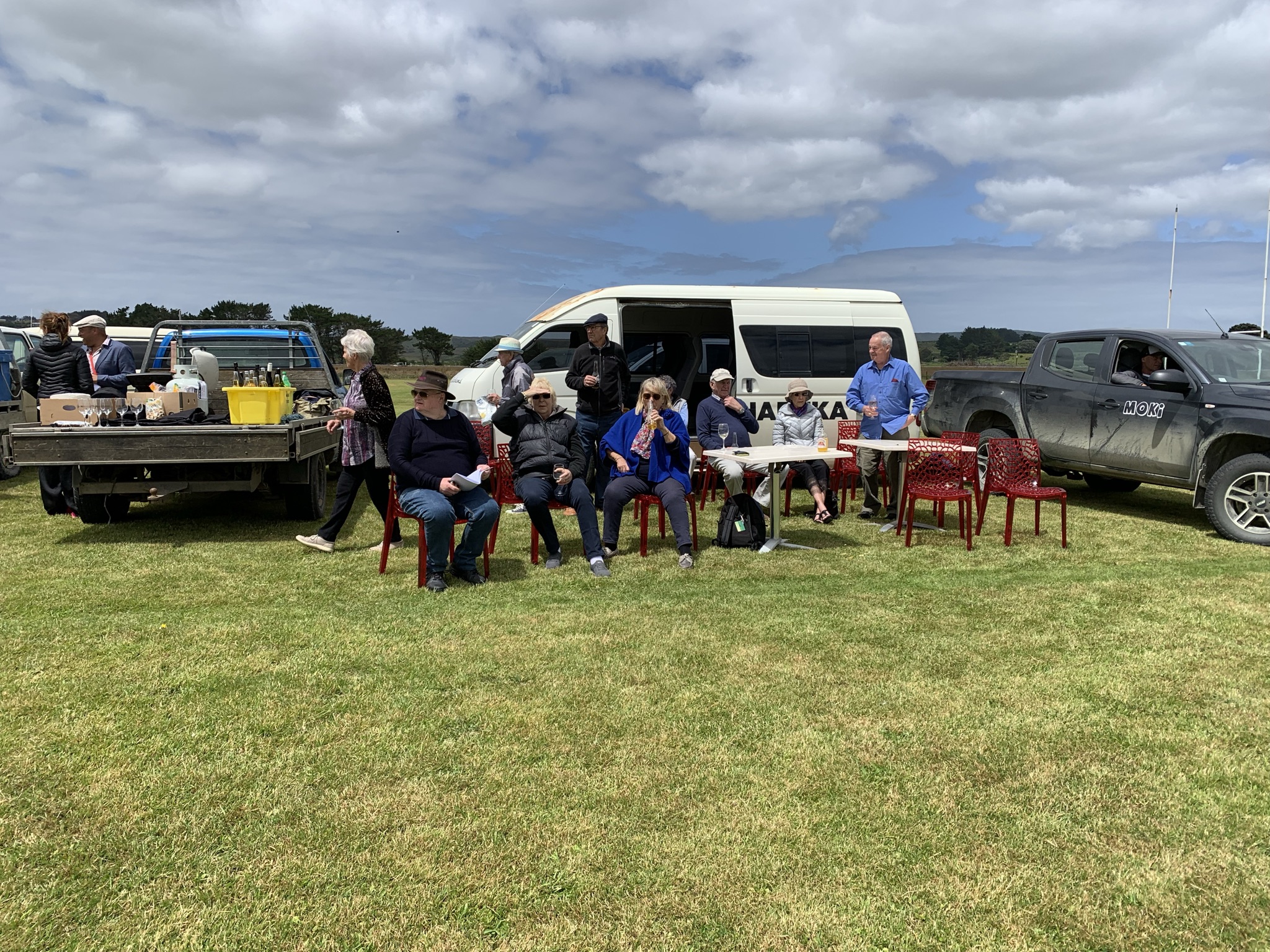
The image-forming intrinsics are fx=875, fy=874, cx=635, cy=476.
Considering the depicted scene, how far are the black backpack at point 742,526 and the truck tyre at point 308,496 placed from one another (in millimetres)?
3525

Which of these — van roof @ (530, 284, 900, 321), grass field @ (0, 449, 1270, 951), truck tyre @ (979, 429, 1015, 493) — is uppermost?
van roof @ (530, 284, 900, 321)

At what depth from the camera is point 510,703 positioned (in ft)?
12.2

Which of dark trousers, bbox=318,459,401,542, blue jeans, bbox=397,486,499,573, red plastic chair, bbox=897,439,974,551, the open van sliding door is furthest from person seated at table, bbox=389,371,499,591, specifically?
the open van sliding door

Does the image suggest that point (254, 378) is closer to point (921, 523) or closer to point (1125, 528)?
point (921, 523)

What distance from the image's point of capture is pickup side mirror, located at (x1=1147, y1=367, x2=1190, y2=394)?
7.46 metres

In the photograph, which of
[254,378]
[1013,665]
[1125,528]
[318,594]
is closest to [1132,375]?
[1125,528]

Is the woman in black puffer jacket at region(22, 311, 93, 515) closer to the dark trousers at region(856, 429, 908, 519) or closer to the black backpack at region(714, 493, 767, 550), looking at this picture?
the black backpack at region(714, 493, 767, 550)

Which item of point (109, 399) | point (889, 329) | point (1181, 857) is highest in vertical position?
point (889, 329)

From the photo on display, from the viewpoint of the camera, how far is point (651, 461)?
6.53 meters

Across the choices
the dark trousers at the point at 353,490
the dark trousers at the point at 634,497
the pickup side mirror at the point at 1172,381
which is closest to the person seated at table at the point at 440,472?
the dark trousers at the point at 353,490

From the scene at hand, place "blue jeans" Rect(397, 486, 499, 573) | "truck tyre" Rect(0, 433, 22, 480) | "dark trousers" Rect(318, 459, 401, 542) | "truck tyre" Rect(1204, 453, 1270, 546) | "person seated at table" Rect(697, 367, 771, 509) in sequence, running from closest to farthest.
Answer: "blue jeans" Rect(397, 486, 499, 573) < "dark trousers" Rect(318, 459, 401, 542) < "truck tyre" Rect(1204, 453, 1270, 546) < "person seated at table" Rect(697, 367, 771, 509) < "truck tyre" Rect(0, 433, 22, 480)

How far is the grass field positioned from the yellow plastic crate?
1498mm

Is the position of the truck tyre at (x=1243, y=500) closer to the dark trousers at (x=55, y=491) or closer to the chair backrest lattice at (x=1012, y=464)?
the chair backrest lattice at (x=1012, y=464)

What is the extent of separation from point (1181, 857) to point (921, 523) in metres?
5.31
